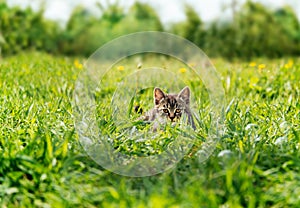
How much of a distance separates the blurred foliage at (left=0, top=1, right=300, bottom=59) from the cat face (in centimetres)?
600

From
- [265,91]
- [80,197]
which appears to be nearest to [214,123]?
[80,197]

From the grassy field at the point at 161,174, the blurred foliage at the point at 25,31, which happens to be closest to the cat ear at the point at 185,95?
the grassy field at the point at 161,174

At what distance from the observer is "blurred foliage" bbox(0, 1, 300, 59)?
948 cm

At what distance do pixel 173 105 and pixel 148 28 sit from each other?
296 inches

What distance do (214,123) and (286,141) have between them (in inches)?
16.8

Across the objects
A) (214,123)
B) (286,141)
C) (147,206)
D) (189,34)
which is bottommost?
(147,206)

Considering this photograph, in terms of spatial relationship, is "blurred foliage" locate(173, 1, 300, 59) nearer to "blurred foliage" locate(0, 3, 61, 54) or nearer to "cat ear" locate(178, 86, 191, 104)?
"blurred foliage" locate(0, 3, 61, 54)

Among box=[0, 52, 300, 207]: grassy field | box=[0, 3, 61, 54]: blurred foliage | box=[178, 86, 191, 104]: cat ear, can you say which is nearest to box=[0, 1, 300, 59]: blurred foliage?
box=[0, 3, 61, 54]: blurred foliage

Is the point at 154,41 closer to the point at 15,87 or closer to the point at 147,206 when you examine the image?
the point at 147,206

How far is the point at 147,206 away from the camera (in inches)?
79.4

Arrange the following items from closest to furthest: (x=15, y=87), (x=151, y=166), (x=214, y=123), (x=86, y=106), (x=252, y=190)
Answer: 1. (x=252, y=190)
2. (x=151, y=166)
3. (x=214, y=123)
4. (x=86, y=106)
5. (x=15, y=87)

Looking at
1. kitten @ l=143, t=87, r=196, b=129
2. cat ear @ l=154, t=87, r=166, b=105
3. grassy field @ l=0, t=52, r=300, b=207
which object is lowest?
grassy field @ l=0, t=52, r=300, b=207

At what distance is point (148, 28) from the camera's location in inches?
423

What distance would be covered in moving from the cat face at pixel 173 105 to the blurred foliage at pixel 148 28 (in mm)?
5995
